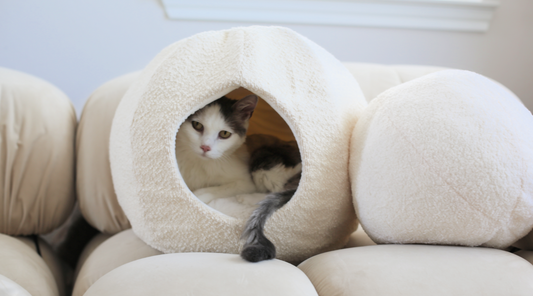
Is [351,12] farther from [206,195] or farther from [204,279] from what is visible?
[204,279]

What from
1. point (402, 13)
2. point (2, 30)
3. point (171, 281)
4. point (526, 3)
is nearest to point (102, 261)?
point (171, 281)

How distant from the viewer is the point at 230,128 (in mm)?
1069

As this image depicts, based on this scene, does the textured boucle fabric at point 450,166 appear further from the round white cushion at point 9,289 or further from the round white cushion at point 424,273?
the round white cushion at point 9,289

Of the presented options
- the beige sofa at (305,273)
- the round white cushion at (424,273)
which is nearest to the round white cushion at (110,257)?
the beige sofa at (305,273)

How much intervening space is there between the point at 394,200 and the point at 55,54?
1.65 meters

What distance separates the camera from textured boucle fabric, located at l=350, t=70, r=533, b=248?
67 cm

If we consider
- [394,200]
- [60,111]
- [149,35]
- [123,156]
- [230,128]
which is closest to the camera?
[394,200]

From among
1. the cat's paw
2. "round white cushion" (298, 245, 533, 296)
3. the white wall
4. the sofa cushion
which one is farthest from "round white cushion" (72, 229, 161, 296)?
the white wall

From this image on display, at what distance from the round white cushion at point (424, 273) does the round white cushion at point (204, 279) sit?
2.8 inches

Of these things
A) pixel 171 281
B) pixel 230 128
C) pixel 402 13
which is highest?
pixel 402 13

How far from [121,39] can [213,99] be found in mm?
1085

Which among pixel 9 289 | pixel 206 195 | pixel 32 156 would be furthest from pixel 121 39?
pixel 9 289

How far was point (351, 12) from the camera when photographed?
176cm

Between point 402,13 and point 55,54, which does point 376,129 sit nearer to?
point 402,13
